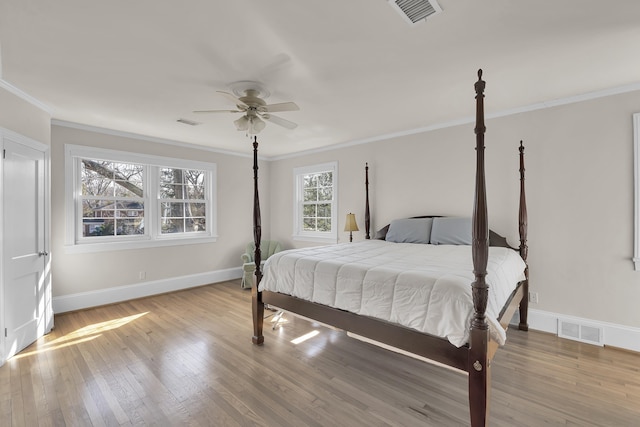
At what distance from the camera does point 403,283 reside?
6.26 ft

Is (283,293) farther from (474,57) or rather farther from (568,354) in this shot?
(568,354)

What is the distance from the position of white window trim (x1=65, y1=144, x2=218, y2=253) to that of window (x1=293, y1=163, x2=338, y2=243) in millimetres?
1590

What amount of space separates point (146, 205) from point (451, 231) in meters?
4.48

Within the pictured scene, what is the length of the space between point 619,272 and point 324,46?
3473 mm

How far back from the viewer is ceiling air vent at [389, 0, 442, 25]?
1624 millimetres

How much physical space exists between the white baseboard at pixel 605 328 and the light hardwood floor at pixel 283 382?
0.10m

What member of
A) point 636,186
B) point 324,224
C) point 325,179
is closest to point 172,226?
point 324,224

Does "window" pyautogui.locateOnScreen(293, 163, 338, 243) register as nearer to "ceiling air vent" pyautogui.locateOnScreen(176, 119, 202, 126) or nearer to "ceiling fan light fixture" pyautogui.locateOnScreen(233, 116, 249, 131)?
"ceiling air vent" pyautogui.locateOnScreen(176, 119, 202, 126)

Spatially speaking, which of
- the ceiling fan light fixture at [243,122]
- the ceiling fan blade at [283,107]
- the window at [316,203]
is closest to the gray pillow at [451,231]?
the window at [316,203]

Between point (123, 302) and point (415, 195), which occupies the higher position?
point (415, 195)

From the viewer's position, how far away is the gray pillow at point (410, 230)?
3.82 meters

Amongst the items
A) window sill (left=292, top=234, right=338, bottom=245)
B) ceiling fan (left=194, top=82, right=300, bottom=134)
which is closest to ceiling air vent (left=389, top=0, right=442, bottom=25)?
ceiling fan (left=194, top=82, right=300, bottom=134)

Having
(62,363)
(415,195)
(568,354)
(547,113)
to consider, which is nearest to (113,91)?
(62,363)

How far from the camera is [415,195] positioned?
4.22 m
